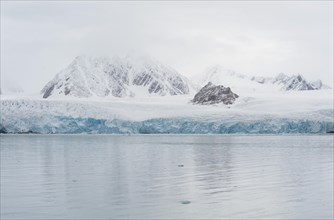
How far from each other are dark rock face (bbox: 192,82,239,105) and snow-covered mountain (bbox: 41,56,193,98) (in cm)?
5548

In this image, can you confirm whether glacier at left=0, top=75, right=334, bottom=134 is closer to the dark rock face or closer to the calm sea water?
the dark rock face

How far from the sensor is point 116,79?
17950cm

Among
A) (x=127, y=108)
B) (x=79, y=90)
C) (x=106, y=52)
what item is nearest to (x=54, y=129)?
(x=127, y=108)

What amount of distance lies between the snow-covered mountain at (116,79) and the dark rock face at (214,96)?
55475 mm

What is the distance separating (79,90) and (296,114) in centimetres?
9823

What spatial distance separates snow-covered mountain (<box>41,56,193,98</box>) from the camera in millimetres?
157625

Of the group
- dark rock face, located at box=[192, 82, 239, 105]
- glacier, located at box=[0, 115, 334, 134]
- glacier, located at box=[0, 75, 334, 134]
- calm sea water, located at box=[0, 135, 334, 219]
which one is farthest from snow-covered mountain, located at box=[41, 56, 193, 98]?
calm sea water, located at box=[0, 135, 334, 219]

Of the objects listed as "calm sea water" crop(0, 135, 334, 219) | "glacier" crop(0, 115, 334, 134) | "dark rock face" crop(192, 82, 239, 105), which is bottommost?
"calm sea water" crop(0, 135, 334, 219)

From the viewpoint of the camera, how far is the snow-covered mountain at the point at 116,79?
157625 mm

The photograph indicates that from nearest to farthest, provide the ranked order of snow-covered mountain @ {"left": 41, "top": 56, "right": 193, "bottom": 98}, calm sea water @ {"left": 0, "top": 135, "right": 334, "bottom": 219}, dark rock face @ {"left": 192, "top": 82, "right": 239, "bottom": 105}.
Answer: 1. calm sea water @ {"left": 0, "top": 135, "right": 334, "bottom": 219}
2. dark rock face @ {"left": 192, "top": 82, "right": 239, "bottom": 105}
3. snow-covered mountain @ {"left": 41, "top": 56, "right": 193, "bottom": 98}

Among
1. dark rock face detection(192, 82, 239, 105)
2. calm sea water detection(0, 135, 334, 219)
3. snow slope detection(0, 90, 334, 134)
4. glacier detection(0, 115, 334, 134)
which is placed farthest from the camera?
dark rock face detection(192, 82, 239, 105)

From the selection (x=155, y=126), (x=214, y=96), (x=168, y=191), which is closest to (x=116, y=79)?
(x=214, y=96)

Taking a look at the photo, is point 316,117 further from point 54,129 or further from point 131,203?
point 131,203

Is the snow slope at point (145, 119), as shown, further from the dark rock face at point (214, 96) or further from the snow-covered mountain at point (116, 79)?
the snow-covered mountain at point (116, 79)
